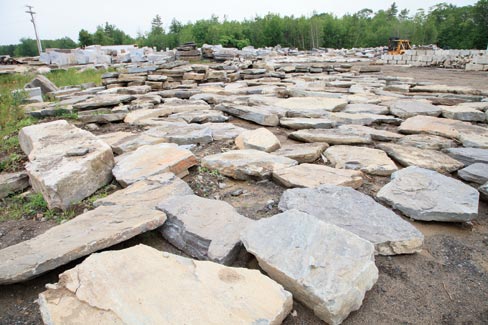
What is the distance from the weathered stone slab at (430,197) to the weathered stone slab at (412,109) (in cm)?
199

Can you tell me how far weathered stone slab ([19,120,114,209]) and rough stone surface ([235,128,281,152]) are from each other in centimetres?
112

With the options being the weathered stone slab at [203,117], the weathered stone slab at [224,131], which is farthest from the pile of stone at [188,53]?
the weathered stone slab at [224,131]

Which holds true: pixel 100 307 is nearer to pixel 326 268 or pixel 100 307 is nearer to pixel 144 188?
pixel 326 268

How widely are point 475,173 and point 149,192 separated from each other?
2.23 meters

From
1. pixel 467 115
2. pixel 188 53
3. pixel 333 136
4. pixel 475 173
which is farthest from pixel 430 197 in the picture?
pixel 188 53

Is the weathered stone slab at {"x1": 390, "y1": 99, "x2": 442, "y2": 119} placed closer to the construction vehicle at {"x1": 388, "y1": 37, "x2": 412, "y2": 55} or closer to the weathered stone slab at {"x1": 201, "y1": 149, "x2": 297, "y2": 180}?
the weathered stone slab at {"x1": 201, "y1": 149, "x2": 297, "y2": 180}

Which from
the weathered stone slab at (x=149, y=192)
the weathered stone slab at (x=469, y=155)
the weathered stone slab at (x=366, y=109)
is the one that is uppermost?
the weathered stone slab at (x=366, y=109)

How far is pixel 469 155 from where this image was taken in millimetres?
2402

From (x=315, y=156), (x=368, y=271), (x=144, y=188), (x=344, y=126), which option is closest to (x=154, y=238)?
(x=144, y=188)

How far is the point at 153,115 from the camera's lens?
4012 mm

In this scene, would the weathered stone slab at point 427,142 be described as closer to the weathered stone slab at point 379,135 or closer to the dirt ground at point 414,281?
the weathered stone slab at point 379,135

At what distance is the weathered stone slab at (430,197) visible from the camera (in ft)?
5.46

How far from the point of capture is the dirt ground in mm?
1154

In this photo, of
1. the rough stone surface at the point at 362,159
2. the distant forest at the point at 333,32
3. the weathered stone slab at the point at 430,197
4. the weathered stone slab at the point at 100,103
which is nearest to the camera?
the weathered stone slab at the point at 430,197
